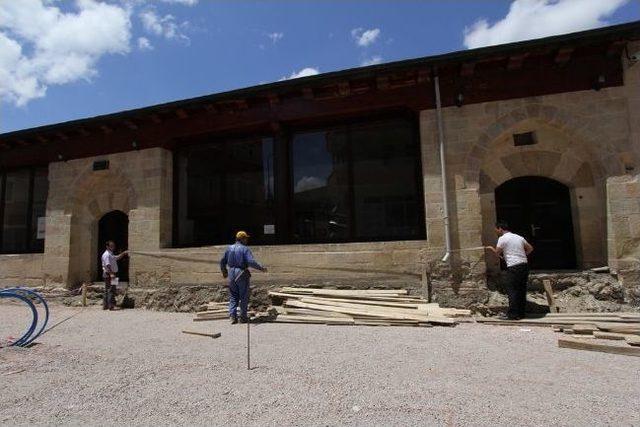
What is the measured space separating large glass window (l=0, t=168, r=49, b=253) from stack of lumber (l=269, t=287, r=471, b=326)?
798 centimetres

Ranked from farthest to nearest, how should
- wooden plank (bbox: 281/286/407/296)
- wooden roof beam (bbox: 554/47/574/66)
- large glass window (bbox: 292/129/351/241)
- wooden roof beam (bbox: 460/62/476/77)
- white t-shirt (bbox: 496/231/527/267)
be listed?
large glass window (bbox: 292/129/351/241), wooden roof beam (bbox: 460/62/476/77), wooden plank (bbox: 281/286/407/296), wooden roof beam (bbox: 554/47/574/66), white t-shirt (bbox: 496/231/527/267)

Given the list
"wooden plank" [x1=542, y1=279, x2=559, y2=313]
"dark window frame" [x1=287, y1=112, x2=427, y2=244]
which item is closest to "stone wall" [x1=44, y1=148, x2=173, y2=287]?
"dark window frame" [x1=287, y1=112, x2=427, y2=244]

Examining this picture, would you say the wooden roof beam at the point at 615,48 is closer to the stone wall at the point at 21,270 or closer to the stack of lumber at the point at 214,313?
the stack of lumber at the point at 214,313

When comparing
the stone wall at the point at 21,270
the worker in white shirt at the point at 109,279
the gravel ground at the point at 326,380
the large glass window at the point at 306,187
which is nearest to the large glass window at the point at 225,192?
the large glass window at the point at 306,187

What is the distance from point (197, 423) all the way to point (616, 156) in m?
7.94

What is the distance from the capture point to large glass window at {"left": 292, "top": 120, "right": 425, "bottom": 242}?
28.9 feet

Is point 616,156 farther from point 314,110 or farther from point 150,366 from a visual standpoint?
point 150,366

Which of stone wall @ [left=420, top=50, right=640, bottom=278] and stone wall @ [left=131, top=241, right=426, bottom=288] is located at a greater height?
stone wall @ [left=420, top=50, right=640, bottom=278]

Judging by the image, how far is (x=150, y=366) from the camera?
4.75 metres

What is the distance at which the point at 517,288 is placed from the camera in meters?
6.84

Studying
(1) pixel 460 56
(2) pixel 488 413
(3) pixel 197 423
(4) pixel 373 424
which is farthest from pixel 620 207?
(3) pixel 197 423

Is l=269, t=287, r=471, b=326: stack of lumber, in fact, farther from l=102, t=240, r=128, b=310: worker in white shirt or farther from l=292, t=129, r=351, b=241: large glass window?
l=102, t=240, r=128, b=310: worker in white shirt

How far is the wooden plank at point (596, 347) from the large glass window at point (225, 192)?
608 centimetres

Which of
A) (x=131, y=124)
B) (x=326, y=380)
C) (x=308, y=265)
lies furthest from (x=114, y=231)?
(x=326, y=380)
